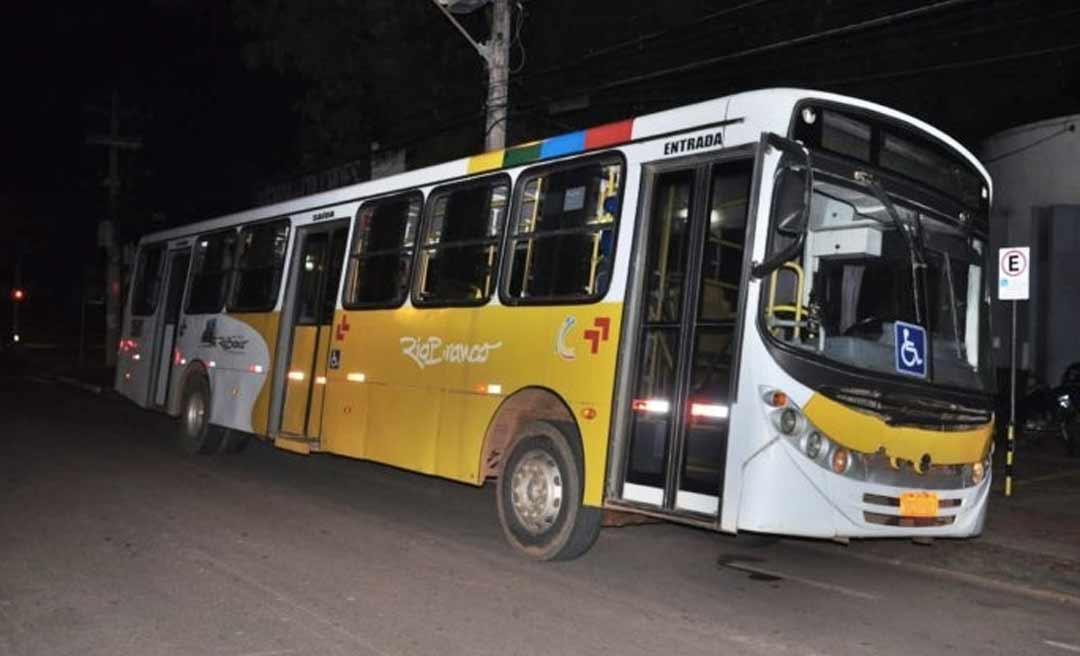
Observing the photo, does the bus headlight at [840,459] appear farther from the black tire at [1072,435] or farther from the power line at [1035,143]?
the power line at [1035,143]

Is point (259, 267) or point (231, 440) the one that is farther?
point (231, 440)

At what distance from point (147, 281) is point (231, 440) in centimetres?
408

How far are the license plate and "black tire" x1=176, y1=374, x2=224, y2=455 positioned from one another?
9.14 metres

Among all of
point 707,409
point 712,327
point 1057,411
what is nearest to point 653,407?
point 707,409

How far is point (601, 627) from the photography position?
5875 millimetres

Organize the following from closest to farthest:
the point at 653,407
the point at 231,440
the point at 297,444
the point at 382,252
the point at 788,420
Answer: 1. the point at 788,420
2. the point at 653,407
3. the point at 382,252
4. the point at 297,444
5. the point at 231,440

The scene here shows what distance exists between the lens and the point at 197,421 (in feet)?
43.3

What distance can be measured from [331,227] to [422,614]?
589 cm

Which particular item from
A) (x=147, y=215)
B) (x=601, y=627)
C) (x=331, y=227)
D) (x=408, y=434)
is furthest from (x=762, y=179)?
(x=147, y=215)

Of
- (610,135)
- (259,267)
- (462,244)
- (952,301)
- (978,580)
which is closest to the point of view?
(952,301)

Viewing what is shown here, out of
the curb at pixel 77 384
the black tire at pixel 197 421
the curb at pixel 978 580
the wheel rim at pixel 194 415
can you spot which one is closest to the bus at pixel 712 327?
the curb at pixel 978 580

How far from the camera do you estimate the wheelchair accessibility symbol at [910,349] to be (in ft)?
21.6

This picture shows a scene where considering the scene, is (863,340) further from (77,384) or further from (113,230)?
(113,230)

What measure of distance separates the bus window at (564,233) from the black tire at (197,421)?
6.48 meters
